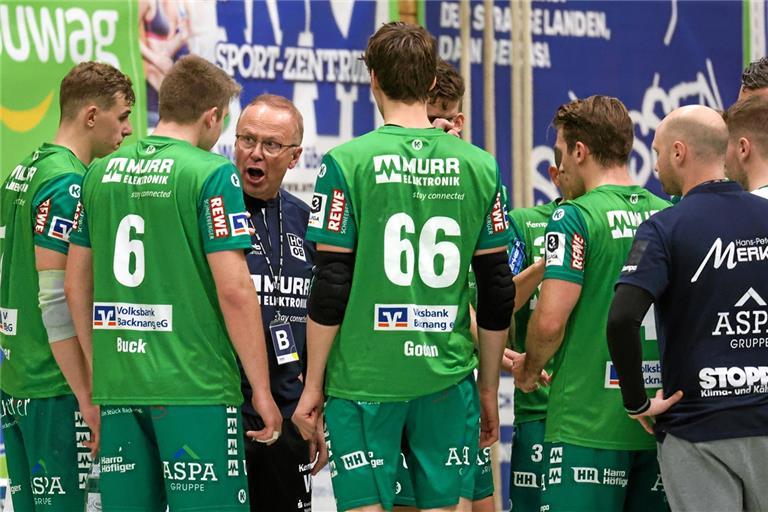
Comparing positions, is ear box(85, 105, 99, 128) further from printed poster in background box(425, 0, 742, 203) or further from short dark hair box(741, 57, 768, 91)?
printed poster in background box(425, 0, 742, 203)

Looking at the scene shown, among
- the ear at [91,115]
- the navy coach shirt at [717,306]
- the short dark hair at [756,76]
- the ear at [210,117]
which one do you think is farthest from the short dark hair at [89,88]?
the short dark hair at [756,76]

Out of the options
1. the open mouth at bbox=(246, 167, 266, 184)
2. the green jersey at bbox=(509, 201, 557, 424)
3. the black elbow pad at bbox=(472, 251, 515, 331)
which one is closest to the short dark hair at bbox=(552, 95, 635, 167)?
the green jersey at bbox=(509, 201, 557, 424)

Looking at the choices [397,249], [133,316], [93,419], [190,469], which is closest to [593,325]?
[397,249]

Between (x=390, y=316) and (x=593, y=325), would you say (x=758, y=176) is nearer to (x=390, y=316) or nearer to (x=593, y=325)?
(x=593, y=325)

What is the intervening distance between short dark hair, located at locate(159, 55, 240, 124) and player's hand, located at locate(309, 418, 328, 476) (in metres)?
1.24

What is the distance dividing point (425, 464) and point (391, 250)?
0.68 m

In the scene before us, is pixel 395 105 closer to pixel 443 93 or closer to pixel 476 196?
pixel 476 196

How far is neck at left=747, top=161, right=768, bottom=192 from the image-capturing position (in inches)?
152

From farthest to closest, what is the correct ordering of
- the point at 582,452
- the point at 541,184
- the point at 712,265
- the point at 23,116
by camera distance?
the point at 541,184 < the point at 23,116 < the point at 582,452 < the point at 712,265

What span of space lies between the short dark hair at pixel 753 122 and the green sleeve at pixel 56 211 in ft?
7.77

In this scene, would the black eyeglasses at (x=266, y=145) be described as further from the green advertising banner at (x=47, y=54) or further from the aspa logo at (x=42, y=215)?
the green advertising banner at (x=47, y=54)

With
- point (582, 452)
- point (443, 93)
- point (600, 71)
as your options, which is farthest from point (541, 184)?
point (582, 452)

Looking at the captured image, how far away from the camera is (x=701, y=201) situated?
354cm

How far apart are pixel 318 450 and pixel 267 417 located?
57 centimetres
